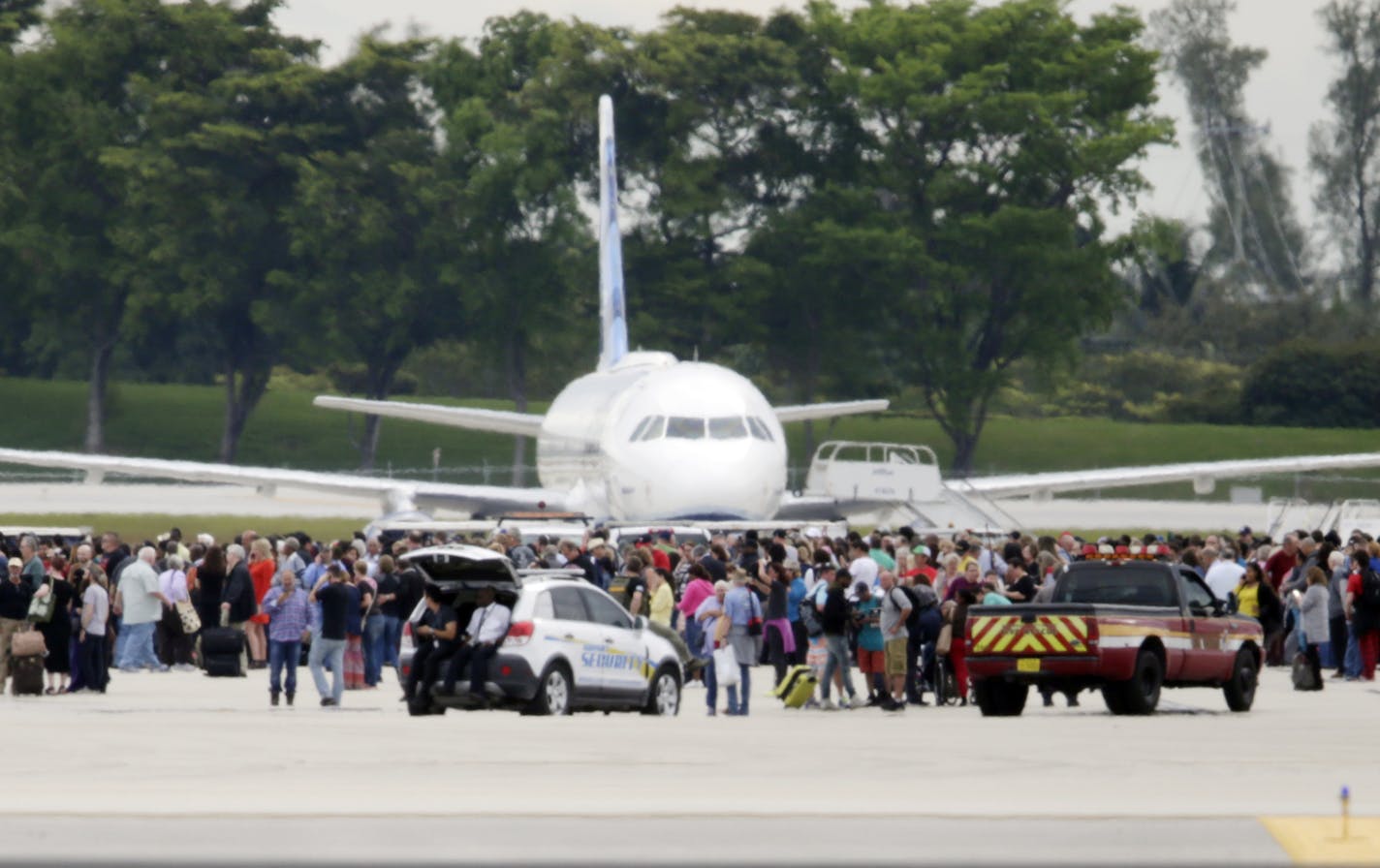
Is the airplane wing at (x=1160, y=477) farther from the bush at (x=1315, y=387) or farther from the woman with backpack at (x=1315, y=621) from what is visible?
the bush at (x=1315, y=387)

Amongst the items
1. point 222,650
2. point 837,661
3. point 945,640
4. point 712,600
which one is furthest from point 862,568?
point 222,650

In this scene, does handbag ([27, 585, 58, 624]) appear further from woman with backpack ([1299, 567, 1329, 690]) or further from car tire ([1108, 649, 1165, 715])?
woman with backpack ([1299, 567, 1329, 690])

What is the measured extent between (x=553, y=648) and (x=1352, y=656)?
11.7m

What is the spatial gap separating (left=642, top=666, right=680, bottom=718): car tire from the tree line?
57068 mm

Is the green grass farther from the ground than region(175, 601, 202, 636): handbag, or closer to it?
farther from the ground

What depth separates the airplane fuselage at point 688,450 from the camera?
39656 mm

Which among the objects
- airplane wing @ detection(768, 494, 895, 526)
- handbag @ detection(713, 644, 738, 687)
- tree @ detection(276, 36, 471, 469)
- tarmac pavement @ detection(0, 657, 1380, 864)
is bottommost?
tarmac pavement @ detection(0, 657, 1380, 864)

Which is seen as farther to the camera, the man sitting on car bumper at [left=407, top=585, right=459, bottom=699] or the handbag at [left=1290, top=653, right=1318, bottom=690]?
the handbag at [left=1290, top=653, right=1318, bottom=690]

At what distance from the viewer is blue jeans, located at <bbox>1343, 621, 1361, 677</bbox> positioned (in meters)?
30.2

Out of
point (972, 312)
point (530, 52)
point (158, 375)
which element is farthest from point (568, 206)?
point (158, 375)

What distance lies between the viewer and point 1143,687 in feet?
78.5

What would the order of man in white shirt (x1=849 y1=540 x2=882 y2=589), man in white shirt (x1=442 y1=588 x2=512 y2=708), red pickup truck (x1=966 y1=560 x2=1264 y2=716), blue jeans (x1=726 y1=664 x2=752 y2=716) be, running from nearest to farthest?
man in white shirt (x1=442 y1=588 x2=512 y2=708) < red pickup truck (x1=966 y1=560 x2=1264 y2=716) < blue jeans (x1=726 y1=664 x2=752 y2=716) < man in white shirt (x1=849 y1=540 x2=882 y2=589)

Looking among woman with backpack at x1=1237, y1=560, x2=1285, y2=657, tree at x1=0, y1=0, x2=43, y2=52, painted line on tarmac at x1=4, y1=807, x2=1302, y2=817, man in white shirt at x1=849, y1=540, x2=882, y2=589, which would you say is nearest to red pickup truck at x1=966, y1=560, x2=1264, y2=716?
man in white shirt at x1=849, y1=540, x2=882, y2=589

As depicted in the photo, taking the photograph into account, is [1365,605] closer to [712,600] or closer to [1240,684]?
[1240,684]
